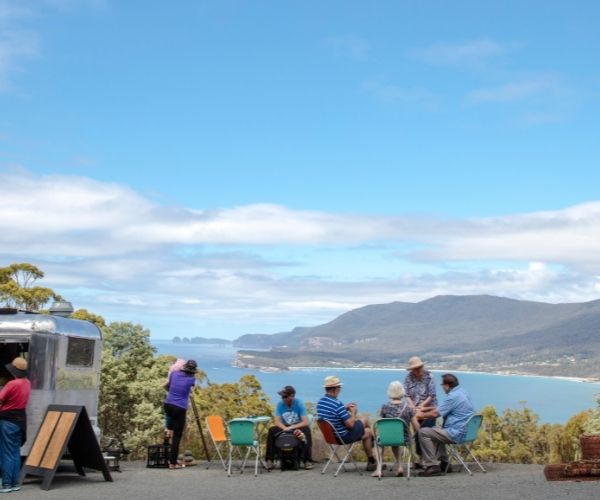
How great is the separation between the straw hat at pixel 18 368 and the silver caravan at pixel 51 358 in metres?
0.77

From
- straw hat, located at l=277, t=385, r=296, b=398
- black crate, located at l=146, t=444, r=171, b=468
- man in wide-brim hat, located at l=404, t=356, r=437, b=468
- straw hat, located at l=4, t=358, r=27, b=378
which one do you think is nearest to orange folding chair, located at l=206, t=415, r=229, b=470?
black crate, located at l=146, t=444, r=171, b=468

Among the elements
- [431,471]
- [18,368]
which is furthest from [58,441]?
[431,471]

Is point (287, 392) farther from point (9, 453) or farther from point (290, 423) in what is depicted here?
point (9, 453)

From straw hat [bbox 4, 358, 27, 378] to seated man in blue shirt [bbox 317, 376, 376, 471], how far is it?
12.9 feet

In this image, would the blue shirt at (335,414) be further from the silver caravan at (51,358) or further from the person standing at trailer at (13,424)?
the person standing at trailer at (13,424)

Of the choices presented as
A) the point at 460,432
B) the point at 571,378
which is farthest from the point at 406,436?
the point at 571,378

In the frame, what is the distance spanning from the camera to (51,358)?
457 inches

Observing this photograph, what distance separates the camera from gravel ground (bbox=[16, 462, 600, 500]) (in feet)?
32.5

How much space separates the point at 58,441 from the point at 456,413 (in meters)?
5.15

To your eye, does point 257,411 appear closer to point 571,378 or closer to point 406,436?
point 406,436

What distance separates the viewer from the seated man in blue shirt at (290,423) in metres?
12.5

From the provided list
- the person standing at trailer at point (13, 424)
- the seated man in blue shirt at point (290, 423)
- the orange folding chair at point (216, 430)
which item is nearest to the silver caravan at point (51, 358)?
the person standing at trailer at point (13, 424)

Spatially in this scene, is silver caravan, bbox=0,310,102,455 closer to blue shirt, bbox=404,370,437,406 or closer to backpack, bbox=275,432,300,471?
backpack, bbox=275,432,300,471

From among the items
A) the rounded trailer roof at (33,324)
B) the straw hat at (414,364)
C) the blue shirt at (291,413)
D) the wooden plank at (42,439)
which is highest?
the rounded trailer roof at (33,324)
